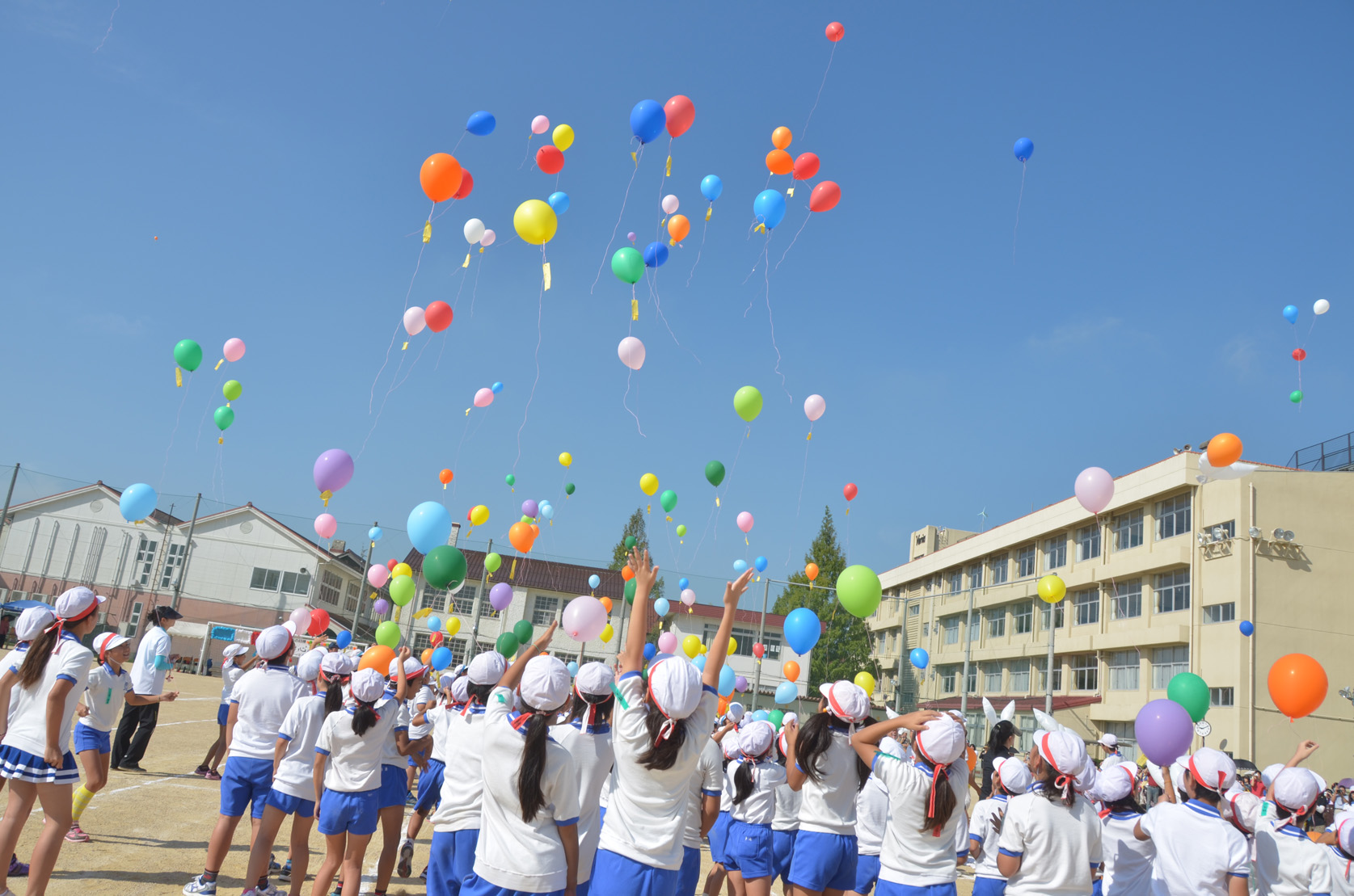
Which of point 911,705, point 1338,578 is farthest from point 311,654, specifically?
point 911,705

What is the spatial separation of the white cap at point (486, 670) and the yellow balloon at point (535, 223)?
6178 millimetres

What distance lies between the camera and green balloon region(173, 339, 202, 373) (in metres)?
12.1

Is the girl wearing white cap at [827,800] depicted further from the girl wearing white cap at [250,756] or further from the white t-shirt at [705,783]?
the girl wearing white cap at [250,756]

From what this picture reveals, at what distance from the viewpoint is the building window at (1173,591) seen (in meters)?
23.8

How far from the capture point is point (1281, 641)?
71.3 feet

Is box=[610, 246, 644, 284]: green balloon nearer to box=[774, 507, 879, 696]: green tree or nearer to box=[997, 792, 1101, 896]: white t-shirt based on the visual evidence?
box=[997, 792, 1101, 896]: white t-shirt

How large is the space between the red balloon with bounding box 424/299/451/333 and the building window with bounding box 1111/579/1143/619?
884 inches

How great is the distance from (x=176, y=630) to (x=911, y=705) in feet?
87.8

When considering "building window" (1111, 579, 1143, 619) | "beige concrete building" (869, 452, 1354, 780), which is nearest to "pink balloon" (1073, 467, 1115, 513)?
"beige concrete building" (869, 452, 1354, 780)

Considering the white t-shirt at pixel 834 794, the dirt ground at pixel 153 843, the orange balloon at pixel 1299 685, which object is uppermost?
the orange balloon at pixel 1299 685

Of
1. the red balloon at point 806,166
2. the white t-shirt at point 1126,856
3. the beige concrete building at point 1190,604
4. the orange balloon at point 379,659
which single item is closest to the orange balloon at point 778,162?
the red balloon at point 806,166

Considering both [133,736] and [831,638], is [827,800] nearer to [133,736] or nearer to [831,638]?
[133,736]

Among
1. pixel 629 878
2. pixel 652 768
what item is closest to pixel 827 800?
pixel 629 878

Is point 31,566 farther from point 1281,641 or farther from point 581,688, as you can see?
point 1281,641
